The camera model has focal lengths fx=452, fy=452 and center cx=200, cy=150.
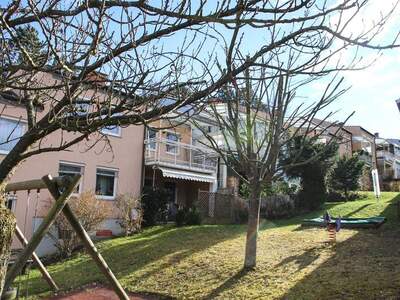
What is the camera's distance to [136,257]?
49.2 ft

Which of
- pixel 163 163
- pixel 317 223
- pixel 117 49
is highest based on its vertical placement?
pixel 163 163

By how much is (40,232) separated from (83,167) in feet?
60.1

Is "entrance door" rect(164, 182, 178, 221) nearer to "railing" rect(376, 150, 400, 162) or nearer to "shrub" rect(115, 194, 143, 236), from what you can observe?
"shrub" rect(115, 194, 143, 236)

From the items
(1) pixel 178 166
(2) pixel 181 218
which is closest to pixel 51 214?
(2) pixel 181 218

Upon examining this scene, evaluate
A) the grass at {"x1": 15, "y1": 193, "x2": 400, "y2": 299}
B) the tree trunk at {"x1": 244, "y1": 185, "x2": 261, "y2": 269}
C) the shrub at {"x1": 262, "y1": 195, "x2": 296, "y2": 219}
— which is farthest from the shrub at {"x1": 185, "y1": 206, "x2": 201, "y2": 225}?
the tree trunk at {"x1": 244, "y1": 185, "x2": 261, "y2": 269}

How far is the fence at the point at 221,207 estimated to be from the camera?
26250 mm

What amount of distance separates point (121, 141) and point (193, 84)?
21566 millimetres

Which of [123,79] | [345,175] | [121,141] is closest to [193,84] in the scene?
[123,79]

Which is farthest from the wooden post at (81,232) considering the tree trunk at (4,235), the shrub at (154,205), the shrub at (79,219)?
the shrub at (154,205)

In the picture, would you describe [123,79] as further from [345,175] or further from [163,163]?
[345,175]

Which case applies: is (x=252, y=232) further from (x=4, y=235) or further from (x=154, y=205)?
(x=154, y=205)

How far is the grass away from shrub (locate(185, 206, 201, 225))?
418 centimetres

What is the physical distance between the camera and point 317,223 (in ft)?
64.5

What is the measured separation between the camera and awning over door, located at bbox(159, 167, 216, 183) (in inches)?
1117
